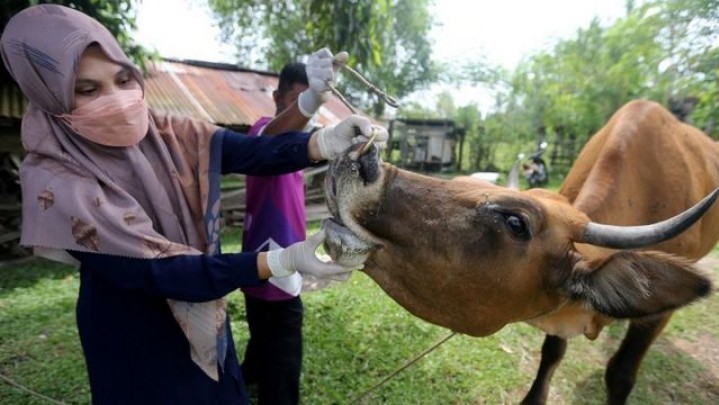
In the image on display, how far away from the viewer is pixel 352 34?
3748 millimetres

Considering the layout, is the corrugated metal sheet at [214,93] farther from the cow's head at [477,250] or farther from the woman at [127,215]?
the cow's head at [477,250]

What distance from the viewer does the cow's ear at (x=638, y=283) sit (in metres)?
1.85

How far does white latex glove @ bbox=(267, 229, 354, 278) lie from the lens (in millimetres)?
1651

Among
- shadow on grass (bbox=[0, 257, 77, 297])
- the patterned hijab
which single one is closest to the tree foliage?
the patterned hijab

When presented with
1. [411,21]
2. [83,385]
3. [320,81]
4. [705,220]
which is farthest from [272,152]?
[411,21]

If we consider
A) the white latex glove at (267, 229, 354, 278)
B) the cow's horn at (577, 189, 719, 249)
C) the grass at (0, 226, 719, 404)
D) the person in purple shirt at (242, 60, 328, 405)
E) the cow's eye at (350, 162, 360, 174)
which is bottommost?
the grass at (0, 226, 719, 404)

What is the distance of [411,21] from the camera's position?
23.8 meters

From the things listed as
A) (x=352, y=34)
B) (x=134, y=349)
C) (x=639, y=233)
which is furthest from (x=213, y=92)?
(x=639, y=233)

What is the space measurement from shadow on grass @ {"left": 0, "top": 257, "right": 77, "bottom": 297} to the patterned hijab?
17.1 ft

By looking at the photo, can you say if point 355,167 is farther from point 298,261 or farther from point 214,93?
point 214,93

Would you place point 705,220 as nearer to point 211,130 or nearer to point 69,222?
point 211,130

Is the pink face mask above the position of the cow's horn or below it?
above

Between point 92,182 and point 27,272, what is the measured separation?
6.15 metres

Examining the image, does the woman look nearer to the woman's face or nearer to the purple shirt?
the woman's face
